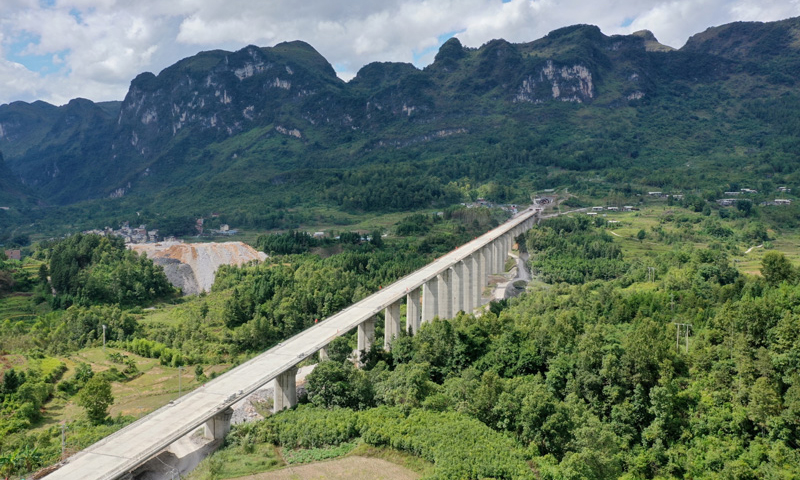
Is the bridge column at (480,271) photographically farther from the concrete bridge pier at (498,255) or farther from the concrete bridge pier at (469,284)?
the concrete bridge pier at (498,255)

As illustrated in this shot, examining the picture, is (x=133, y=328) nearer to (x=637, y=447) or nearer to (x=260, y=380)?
(x=260, y=380)

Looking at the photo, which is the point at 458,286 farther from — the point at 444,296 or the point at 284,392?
the point at 284,392

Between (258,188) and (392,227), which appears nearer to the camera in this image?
(392,227)

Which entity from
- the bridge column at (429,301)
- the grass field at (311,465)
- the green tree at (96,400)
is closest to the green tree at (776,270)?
the bridge column at (429,301)

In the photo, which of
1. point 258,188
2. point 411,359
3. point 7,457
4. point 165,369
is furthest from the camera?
point 258,188

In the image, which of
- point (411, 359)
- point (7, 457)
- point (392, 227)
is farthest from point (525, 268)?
point (7, 457)

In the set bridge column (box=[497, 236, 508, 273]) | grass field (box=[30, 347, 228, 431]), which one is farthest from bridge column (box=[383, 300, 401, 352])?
bridge column (box=[497, 236, 508, 273])

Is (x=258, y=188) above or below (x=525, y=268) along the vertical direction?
above
